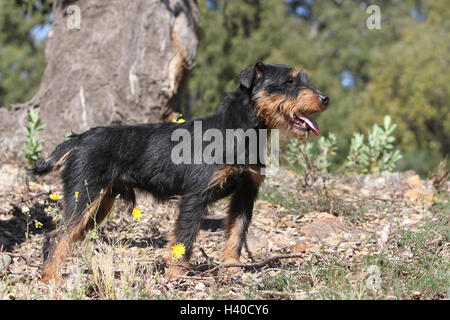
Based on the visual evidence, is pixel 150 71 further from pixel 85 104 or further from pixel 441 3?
pixel 441 3

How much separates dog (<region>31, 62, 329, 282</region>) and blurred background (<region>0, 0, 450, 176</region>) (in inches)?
457

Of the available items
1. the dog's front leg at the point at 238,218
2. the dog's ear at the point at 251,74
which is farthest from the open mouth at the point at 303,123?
the dog's front leg at the point at 238,218

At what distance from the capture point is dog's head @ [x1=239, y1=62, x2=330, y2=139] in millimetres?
4820

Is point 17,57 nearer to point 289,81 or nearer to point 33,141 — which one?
point 33,141

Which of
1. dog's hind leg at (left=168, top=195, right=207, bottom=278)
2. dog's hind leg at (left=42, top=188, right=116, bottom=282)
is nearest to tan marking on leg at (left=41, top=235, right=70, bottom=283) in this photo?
dog's hind leg at (left=42, top=188, right=116, bottom=282)

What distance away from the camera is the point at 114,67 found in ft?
26.7

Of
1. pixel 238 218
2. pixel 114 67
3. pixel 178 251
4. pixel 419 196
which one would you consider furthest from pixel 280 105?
pixel 114 67

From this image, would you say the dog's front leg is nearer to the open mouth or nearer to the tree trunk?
the open mouth

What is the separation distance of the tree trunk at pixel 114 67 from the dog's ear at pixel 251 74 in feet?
11.3

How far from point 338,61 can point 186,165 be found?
28.7 metres

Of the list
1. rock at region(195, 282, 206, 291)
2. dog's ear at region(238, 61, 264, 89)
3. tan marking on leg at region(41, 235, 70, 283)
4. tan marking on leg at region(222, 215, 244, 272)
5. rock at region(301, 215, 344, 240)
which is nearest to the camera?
rock at region(195, 282, 206, 291)


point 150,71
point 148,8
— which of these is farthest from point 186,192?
point 148,8

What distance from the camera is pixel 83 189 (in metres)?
4.88

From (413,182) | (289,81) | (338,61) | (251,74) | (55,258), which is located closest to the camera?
(55,258)
